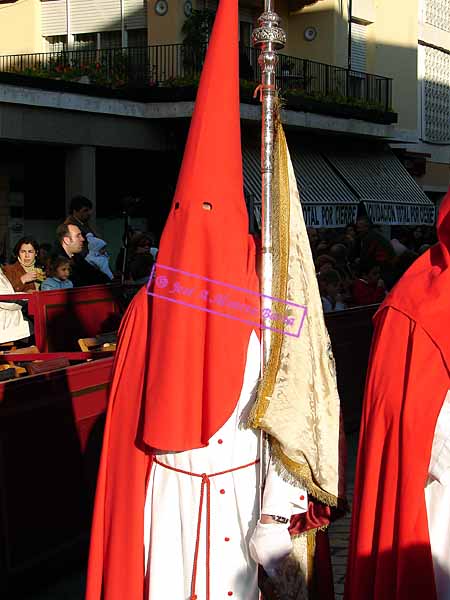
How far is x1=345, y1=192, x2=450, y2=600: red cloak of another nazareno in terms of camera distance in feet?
11.1

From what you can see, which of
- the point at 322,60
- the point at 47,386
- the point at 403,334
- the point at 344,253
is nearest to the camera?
the point at 403,334

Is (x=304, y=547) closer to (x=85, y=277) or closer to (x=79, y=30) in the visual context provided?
(x=85, y=277)

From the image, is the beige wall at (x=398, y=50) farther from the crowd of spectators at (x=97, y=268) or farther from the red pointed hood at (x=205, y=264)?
the red pointed hood at (x=205, y=264)

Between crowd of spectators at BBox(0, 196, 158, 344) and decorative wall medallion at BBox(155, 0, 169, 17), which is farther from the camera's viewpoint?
decorative wall medallion at BBox(155, 0, 169, 17)

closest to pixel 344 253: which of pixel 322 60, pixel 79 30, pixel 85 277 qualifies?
pixel 85 277

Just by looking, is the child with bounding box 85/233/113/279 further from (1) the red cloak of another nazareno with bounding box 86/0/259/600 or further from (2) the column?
(2) the column

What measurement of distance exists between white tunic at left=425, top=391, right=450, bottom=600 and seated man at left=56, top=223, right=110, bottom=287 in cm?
556

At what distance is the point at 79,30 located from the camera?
2133 centimetres

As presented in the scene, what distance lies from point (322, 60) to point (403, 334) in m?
22.0

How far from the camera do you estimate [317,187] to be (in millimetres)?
21734

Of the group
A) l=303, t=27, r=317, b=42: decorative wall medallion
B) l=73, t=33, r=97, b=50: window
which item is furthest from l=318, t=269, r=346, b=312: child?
l=303, t=27, r=317, b=42: decorative wall medallion

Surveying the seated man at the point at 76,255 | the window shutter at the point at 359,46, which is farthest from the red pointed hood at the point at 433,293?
the window shutter at the point at 359,46

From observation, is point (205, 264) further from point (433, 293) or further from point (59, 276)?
point (59, 276)

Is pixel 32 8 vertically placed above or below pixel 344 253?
above
